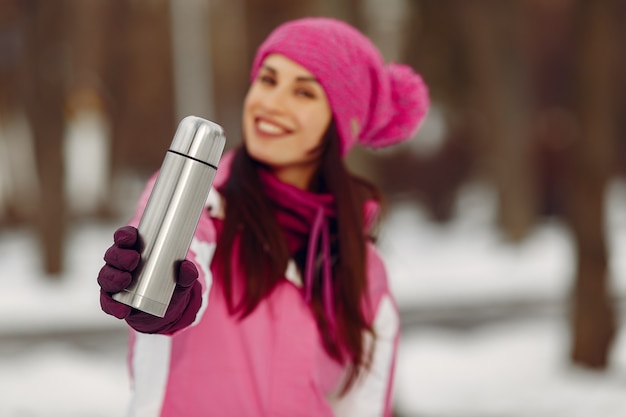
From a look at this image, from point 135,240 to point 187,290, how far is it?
0.51ft

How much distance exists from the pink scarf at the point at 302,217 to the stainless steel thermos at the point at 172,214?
1.95 feet

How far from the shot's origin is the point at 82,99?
2016cm

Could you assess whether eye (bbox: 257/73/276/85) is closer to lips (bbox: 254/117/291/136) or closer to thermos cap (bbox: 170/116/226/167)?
lips (bbox: 254/117/291/136)

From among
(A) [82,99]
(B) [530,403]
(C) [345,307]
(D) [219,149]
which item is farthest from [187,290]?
(A) [82,99]

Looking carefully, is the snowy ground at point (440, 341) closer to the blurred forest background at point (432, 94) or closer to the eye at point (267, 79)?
the blurred forest background at point (432, 94)

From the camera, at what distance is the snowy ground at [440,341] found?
5145mm

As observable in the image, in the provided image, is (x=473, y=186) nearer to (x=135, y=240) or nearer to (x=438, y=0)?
(x=438, y=0)

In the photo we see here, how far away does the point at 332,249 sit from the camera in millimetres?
2174

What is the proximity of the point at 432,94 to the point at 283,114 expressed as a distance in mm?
13605

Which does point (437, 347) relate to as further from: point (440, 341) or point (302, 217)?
point (302, 217)

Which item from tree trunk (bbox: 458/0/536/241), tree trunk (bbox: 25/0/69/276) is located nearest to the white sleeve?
tree trunk (bbox: 25/0/69/276)

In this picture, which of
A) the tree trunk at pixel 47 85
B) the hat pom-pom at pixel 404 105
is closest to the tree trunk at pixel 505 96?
the tree trunk at pixel 47 85

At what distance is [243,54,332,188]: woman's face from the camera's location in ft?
7.01

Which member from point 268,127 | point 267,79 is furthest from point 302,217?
point 267,79
